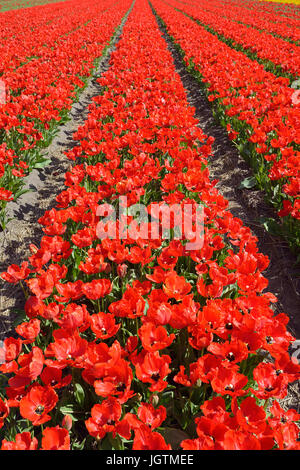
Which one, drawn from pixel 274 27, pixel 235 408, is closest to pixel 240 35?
pixel 274 27

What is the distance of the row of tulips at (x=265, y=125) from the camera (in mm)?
3504

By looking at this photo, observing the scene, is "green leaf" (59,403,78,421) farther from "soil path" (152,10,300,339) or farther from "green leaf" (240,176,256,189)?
"green leaf" (240,176,256,189)

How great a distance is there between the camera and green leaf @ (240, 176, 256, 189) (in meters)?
4.54

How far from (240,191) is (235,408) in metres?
3.78

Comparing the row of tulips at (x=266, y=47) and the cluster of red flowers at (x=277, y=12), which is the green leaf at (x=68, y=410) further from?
the cluster of red flowers at (x=277, y=12)

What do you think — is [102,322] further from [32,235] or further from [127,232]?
[32,235]

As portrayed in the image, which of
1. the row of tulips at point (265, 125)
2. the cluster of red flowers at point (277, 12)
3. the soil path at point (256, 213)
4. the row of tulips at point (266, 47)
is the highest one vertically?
the cluster of red flowers at point (277, 12)

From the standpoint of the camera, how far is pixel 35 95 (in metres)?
6.84

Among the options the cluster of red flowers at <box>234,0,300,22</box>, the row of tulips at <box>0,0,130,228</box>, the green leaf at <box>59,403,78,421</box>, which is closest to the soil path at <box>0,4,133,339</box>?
the row of tulips at <box>0,0,130,228</box>

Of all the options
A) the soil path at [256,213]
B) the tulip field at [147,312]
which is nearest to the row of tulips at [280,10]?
the soil path at [256,213]

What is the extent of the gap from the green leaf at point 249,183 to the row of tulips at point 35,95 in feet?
10.2

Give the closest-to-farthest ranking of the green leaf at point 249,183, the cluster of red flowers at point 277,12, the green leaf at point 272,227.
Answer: the green leaf at point 272,227
the green leaf at point 249,183
the cluster of red flowers at point 277,12

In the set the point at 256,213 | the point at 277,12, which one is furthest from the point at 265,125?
the point at 277,12

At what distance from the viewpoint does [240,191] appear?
4.79 metres
